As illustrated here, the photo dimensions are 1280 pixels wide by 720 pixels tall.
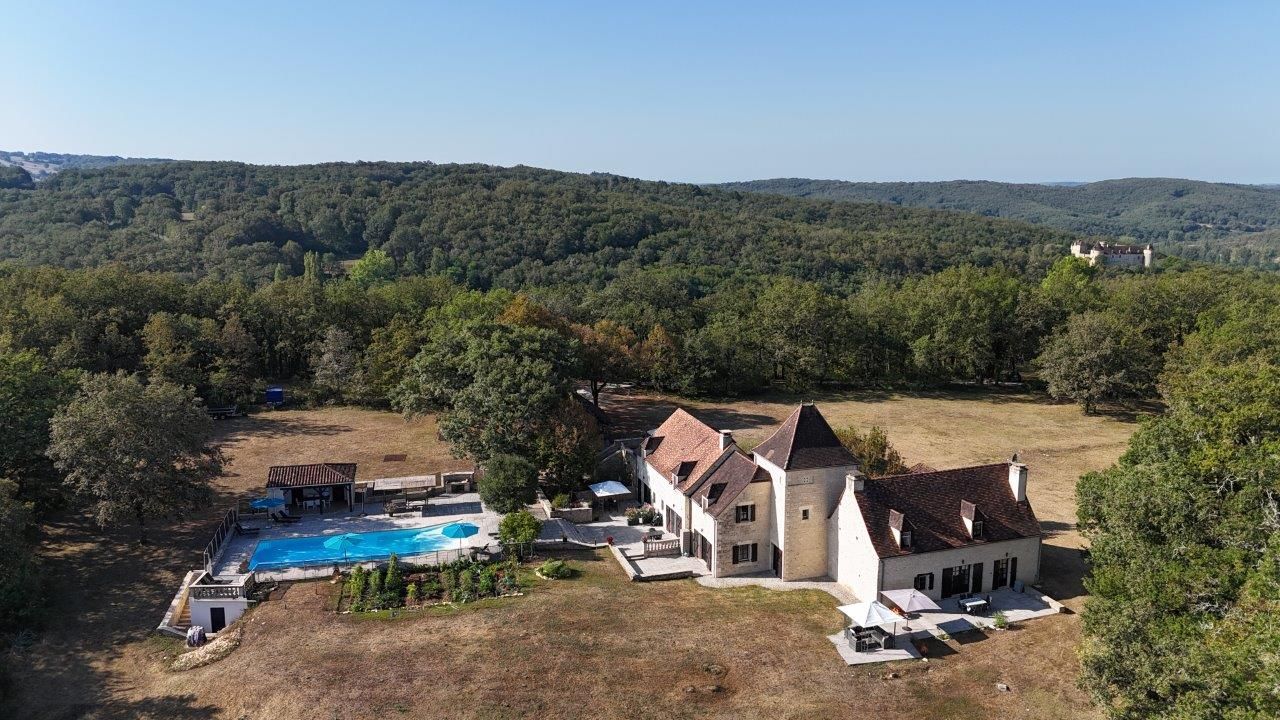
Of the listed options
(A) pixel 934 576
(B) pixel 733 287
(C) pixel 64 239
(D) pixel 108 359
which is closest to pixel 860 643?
(A) pixel 934 576

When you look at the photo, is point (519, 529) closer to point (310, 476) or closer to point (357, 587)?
point (357, 587)

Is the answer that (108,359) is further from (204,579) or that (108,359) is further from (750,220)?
(750,220)

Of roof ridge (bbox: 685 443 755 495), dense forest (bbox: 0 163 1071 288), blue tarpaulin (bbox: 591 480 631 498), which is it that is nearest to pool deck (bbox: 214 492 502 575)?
blue tarpaulin (bbox: 591 480 631 498)

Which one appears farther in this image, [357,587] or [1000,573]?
[1000,573]

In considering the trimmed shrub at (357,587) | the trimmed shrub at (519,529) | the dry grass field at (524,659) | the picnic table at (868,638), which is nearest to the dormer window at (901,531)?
the dry grass field at (524,659)

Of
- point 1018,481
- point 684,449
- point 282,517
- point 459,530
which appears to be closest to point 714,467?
point 684,449

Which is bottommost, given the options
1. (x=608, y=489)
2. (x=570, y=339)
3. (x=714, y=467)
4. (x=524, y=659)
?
(x=524, y=659)
